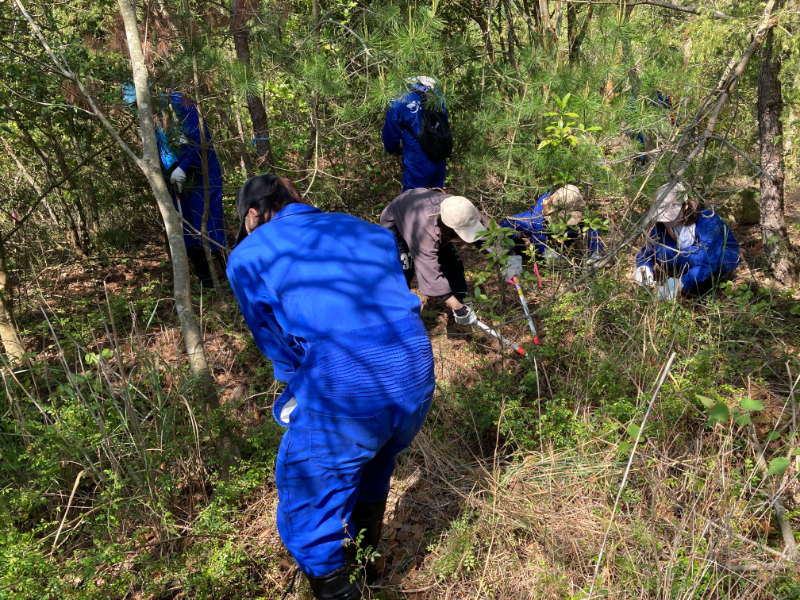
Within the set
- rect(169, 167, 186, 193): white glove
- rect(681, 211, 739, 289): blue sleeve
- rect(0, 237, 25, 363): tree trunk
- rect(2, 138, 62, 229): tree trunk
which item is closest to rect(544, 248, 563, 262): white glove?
rect(681, 211, 739, 289): blue sleeve

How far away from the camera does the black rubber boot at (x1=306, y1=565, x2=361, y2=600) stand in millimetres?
1843

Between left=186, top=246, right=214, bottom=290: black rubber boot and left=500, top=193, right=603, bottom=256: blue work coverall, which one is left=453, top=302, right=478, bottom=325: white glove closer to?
left=500, top=193, right=603, bottom=256: blue work coverall

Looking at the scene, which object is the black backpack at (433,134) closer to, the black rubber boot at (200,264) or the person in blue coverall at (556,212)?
the person in blue coverall at (556,212)

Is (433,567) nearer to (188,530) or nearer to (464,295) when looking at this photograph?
(188,530)

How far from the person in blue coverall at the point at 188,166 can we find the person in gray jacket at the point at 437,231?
138 centimetres

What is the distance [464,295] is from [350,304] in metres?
2.44

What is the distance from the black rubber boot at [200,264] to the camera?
15.4 ft

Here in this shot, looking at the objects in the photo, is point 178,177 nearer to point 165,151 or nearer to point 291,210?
point 165,151

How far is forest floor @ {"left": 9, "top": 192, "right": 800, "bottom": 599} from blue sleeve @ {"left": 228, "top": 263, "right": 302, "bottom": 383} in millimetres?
897

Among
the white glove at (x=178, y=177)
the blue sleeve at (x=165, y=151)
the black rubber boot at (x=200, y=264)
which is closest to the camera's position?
the blue sleeve at (x=165, y=151)

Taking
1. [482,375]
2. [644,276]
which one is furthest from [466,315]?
[644,276]

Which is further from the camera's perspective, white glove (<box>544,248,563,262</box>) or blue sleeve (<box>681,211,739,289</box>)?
blue sleeve (<box>681,211,739,289</box>)

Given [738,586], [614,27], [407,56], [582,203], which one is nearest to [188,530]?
[738,586]

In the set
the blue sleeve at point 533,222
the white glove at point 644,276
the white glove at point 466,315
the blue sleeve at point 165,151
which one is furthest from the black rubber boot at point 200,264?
the white glove at point 644,276
